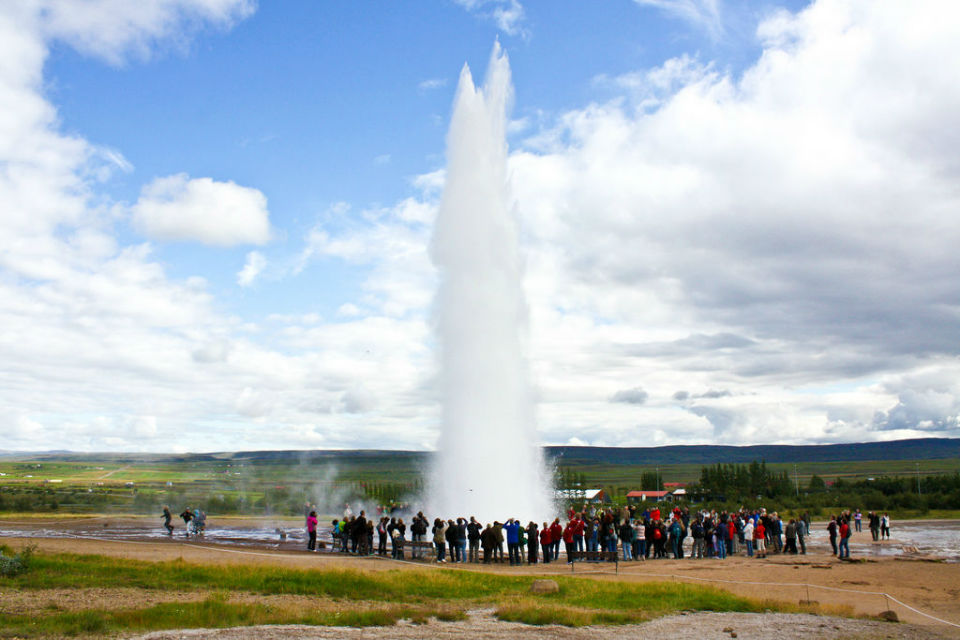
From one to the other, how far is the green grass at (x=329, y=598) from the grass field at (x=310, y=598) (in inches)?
0.8

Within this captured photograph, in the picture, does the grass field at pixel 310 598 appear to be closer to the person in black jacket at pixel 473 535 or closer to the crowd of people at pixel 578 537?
the person in black jacket at pixel 473 535

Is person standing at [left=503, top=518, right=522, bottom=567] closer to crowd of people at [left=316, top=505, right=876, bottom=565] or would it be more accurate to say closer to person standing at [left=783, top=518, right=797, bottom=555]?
crowd of people at [left=316, top=505, right=876, bottom=565]

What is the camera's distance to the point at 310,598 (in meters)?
13.9

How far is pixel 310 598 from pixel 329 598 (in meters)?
0.35

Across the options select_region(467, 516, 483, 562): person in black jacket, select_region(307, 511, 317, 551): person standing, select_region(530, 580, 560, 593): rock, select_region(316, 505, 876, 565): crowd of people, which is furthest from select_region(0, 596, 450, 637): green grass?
select_region(307, 511, 317, 551): person standing

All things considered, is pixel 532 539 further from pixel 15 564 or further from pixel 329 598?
pixel 15 564

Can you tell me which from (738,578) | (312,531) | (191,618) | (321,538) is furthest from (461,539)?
(321,538)

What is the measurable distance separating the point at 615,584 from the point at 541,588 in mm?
1980

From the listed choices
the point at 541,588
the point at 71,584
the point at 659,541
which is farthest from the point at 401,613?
the point at 659,541

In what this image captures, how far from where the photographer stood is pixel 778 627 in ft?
38.2

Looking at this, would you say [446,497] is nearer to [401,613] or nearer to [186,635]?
[401,613]

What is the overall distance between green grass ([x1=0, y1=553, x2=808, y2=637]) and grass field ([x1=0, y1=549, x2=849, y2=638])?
0.07ft

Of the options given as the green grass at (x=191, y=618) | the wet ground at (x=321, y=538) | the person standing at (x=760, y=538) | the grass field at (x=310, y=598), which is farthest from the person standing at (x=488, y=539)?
the person standing at (x=760, y=538)

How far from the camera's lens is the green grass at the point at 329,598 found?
11.5 m
